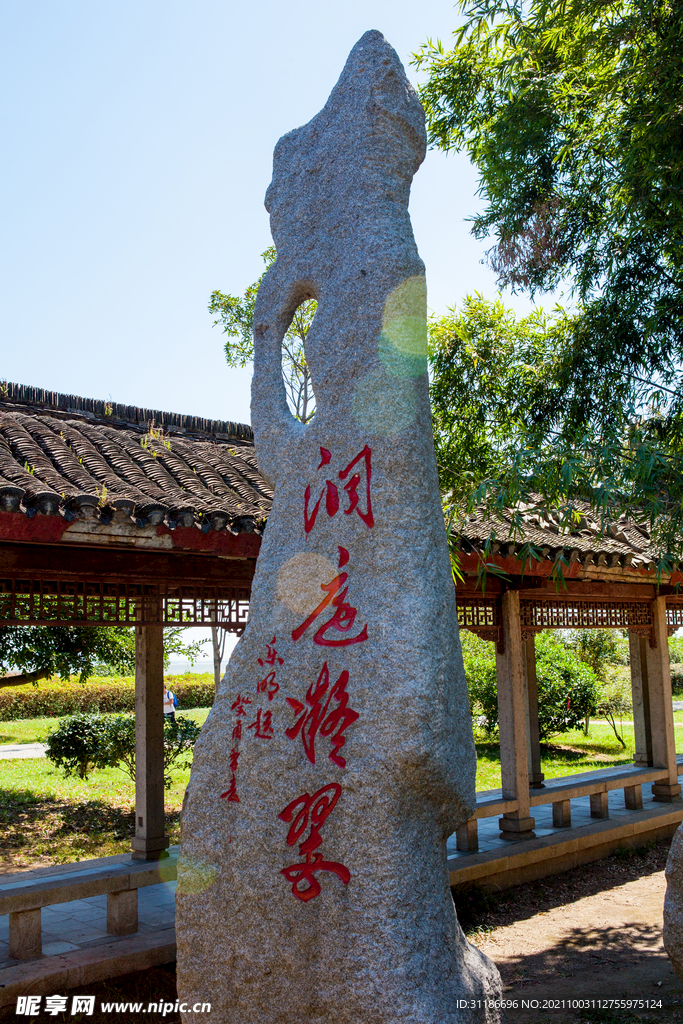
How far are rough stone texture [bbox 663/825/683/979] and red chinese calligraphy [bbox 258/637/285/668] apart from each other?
8.58 ft

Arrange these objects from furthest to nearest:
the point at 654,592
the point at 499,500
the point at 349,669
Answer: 1. the point at 654,592
2. the point at 499,500
3. the point at 349,669

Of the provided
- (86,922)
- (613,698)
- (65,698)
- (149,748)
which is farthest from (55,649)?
(65,698)

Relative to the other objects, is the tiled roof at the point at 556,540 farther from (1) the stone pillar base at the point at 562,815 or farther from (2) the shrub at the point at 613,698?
(2) the shrub at the point at 613,698

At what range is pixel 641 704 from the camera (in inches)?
473

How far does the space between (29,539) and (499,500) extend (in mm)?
2606

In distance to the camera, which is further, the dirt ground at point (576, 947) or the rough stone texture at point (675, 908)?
the dirt ground at point (576, 947)

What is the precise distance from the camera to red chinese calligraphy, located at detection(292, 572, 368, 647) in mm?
2807

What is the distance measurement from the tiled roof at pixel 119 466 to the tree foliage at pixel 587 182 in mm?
1807

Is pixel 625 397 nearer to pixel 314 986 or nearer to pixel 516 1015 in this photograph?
pixel 516 1015

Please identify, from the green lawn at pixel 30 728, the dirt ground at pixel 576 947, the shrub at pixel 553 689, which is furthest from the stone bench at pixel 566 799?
the green lawn at pixel 30 728

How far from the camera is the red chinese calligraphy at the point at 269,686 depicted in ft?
9.70

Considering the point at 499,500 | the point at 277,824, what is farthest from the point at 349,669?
the point at 499,500

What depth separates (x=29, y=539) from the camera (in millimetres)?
4359

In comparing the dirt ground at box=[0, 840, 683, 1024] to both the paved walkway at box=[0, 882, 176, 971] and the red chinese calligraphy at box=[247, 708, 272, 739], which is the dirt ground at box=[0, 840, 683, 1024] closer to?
the paved walkway at box=[0, 882, 176, 971]
